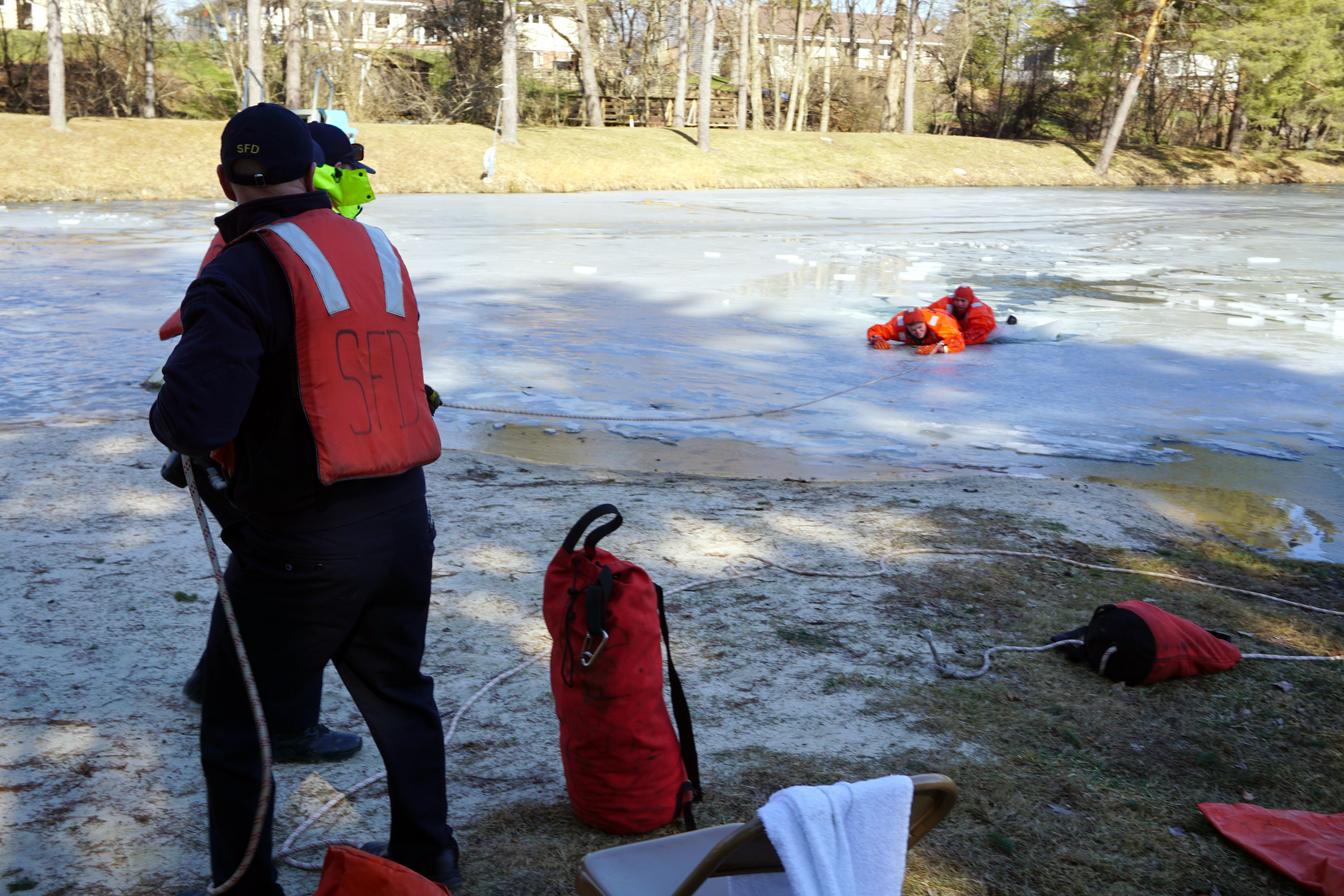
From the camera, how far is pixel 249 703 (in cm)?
243

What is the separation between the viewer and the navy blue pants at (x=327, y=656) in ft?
7.71

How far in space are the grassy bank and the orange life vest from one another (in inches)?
1062

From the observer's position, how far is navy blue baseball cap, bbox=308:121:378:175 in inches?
149

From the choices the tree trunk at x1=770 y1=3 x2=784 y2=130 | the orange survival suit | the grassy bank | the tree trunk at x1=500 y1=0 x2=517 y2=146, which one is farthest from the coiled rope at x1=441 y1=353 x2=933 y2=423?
the tree trunk at x1=770 y1=3 x2=784 y2=130

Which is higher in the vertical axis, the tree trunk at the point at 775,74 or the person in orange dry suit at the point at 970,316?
the tree trunk at the point at 775,74

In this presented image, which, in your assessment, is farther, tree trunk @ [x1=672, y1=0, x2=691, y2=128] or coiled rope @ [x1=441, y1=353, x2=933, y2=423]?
tree trunk @ [x1=672, y1=0, x2=691, y2=128]

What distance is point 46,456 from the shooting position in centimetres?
594

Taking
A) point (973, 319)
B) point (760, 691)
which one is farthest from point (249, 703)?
point (973, 319)

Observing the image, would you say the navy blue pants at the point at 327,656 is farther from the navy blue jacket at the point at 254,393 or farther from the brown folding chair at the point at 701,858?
the brown folding chair at the point at 701,858

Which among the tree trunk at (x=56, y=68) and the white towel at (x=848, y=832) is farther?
the tree trunk at (x=56, y=68)

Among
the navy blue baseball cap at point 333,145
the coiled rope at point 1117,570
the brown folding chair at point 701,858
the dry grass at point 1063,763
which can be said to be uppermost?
the navy blue baseball cap at point 333,145

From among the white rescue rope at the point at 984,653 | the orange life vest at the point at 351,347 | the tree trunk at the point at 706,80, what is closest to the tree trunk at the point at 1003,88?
the tree trunk at the point at 706,80

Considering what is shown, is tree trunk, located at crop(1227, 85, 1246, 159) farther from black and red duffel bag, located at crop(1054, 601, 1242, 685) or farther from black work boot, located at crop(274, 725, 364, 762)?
black work boot, located at crop(274, 725, 364, 762)

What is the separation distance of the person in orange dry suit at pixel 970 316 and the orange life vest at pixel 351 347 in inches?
356
